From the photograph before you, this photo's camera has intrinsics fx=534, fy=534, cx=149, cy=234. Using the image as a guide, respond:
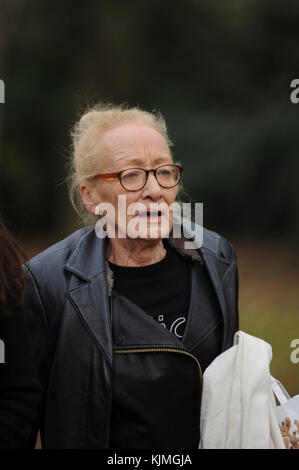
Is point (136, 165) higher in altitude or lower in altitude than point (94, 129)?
lower

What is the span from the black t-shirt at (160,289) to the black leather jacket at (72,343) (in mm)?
56

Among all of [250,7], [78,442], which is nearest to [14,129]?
[250,7]

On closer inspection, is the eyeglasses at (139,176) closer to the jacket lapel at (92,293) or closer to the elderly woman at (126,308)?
the elderly woman at (126,308)

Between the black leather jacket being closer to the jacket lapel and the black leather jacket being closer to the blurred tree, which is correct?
the jacket lapel

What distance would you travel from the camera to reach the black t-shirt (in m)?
1.88

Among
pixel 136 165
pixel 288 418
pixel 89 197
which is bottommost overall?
pixel 288 418

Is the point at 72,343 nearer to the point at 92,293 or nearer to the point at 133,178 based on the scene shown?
the point at 92,293

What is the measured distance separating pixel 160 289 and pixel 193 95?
5.73 metres

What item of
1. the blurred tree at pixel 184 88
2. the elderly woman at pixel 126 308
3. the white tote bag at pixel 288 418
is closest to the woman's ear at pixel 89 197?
the elderly woman at pixel 126 308

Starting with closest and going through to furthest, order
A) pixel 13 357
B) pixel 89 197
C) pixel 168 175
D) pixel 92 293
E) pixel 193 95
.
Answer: pixel 13 357, pixel 92 293, pixel 168 175, pixel 89 197, pixel 193 95

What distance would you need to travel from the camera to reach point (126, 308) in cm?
182

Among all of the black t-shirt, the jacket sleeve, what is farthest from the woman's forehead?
the jacket sleeve

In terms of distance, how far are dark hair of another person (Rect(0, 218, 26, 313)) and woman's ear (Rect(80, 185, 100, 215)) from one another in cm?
60

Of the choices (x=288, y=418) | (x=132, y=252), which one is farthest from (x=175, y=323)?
(x=288, y=418)
